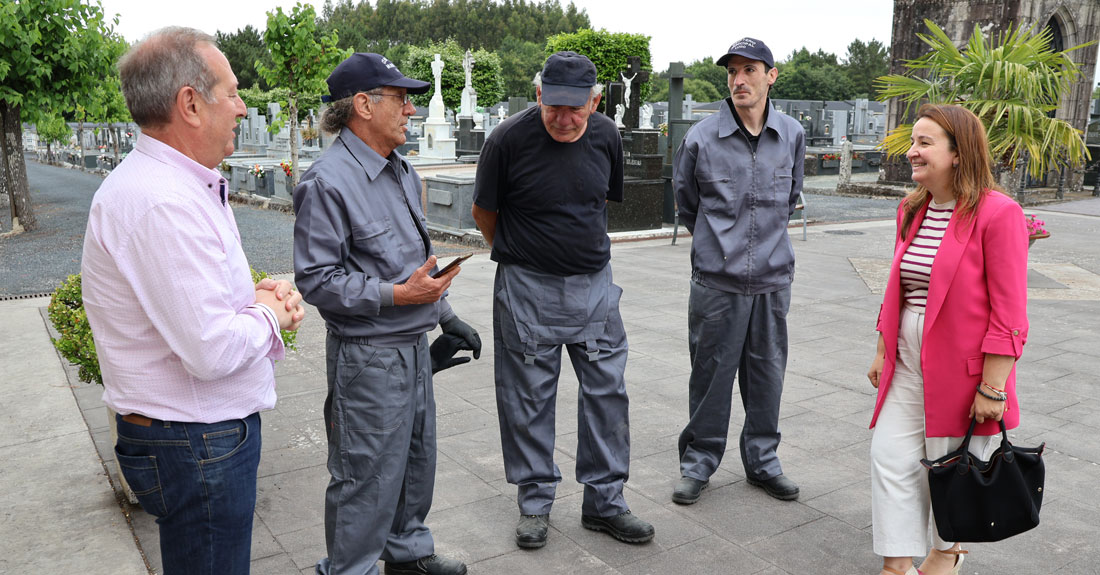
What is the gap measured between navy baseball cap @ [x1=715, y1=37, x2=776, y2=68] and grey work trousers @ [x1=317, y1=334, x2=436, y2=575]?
6.05 feet

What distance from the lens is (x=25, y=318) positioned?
24.8 feet

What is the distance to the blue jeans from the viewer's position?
6.31 feet

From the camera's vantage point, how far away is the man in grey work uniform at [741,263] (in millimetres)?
3689

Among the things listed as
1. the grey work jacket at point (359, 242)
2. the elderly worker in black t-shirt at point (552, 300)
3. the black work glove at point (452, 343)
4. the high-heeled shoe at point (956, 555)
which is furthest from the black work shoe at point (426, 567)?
the high-heeled shoe at point (956, 555)

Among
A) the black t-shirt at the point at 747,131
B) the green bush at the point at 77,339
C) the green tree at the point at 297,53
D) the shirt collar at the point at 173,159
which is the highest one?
the green tree at the point at 297,53

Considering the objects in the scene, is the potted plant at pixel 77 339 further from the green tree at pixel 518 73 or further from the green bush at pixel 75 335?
Result: the green tree at pixel 518 73

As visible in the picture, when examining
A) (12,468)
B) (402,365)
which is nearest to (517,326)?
(402,365)

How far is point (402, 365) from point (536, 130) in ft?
3.65

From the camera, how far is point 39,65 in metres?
12.9

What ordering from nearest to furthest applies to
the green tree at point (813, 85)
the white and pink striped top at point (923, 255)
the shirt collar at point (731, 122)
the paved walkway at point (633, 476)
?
the white and pink striped top at point (923, 255) → the paved walkway at point (633, 476) → the shirt collar at point (731, 122) → the green tree at point (813, 85)

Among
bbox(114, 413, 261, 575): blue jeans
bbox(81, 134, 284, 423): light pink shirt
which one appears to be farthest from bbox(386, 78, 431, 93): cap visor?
bbox(114, 413, 261, 575): blue jeans

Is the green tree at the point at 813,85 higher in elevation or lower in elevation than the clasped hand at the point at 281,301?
higher

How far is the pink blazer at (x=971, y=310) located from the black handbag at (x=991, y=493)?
0.36 feet

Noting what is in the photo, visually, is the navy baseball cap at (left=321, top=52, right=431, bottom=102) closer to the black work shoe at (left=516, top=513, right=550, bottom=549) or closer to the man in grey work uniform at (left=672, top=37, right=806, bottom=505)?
the man in grey work uniform at (left=672, top=37, right=806, bottom=505)
